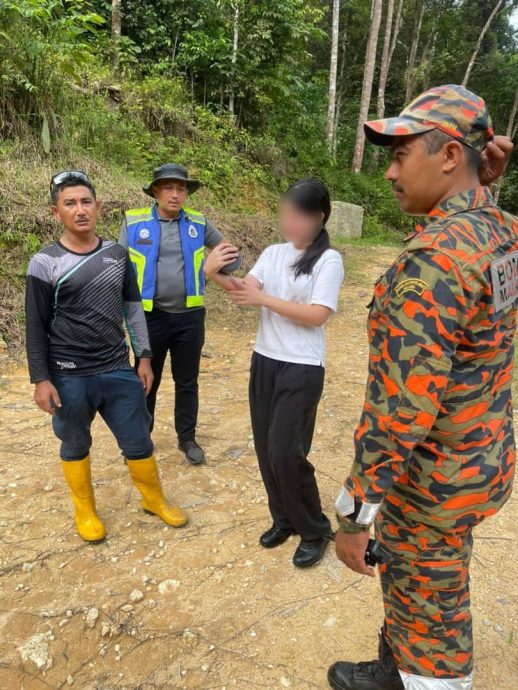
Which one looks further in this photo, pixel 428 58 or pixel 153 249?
pixel 428 58

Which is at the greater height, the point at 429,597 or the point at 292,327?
the point at 292,327

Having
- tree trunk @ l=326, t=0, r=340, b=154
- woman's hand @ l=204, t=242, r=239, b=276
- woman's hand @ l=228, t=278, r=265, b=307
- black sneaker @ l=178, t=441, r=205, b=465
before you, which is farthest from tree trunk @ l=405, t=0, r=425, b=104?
woman's hand @ l=228, t=278, r=265, b=307

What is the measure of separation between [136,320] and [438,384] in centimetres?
190

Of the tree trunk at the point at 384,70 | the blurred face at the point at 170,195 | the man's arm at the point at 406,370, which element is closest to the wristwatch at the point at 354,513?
the man's arm at the point at 406,370

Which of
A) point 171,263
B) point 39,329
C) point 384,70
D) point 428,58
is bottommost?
point 39,329

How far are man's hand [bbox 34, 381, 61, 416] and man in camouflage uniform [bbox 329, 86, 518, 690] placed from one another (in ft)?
5.18

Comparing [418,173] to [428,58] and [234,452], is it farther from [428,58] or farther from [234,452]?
[428,58]

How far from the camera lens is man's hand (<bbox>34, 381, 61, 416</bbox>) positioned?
2326 millimetres

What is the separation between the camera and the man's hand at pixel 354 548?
1.36m

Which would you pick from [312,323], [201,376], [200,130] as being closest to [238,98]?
[200,130]

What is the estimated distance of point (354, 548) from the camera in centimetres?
138

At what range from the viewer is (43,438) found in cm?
361

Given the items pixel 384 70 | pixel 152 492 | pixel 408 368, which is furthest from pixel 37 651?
pixel 384 70

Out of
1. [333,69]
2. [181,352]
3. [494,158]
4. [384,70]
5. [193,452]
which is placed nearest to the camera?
[494,158]
